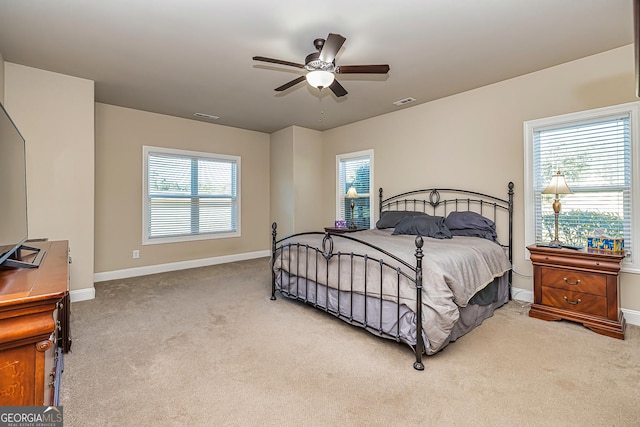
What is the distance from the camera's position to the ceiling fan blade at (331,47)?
7.39 ft

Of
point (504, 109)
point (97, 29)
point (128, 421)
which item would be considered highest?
point (97, 29)

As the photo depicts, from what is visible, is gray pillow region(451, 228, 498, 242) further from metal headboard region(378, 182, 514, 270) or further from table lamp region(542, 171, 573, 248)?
table lamp region(542, 171, 573, 248)

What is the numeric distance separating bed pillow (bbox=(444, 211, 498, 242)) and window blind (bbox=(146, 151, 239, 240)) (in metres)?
3.97

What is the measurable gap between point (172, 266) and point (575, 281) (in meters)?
5.40

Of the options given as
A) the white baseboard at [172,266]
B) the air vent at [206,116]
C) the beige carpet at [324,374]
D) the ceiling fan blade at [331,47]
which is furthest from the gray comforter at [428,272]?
the air vent at [206,116]

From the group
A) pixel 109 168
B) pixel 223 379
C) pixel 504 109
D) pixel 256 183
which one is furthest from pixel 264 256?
pixel 504 109

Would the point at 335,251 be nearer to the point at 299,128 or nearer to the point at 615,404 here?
the point at 615,404

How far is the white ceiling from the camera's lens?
2.37 m

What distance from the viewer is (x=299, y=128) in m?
5.93

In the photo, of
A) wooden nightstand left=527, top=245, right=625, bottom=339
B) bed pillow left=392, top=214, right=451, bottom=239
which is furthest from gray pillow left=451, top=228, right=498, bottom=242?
wooden nightstand left=527, top=245, right=625, bottom=339

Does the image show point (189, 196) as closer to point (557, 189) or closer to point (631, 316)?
point (557, 189)

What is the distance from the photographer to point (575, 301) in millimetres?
2877

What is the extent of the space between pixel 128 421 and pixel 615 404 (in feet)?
8.92

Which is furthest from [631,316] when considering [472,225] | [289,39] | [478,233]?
[289,39]
